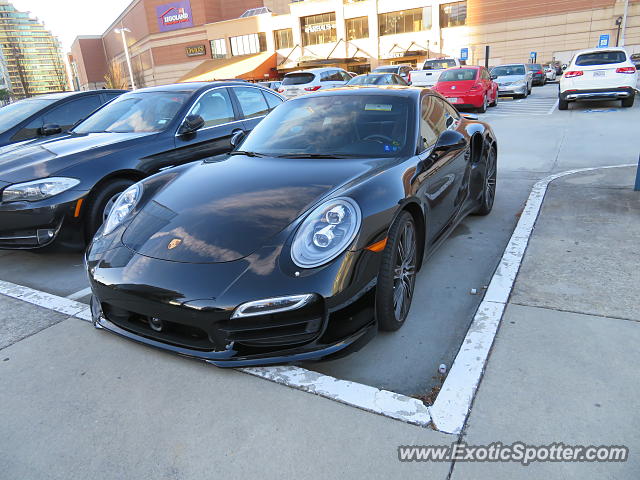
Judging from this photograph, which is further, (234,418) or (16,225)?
(16,225)

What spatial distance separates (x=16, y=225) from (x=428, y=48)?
170ft

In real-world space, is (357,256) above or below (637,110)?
above

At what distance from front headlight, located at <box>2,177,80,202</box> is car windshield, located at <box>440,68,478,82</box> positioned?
542 inches

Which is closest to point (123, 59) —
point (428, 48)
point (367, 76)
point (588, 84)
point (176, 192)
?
point (428, 48)

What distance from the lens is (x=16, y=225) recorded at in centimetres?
391

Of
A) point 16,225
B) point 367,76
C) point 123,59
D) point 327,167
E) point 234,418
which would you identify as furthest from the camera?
point 123,59

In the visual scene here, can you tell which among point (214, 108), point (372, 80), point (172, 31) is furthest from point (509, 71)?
point (172, 31)

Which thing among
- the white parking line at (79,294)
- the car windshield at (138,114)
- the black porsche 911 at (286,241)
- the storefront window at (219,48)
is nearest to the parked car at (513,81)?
the car windshield at (138,114)

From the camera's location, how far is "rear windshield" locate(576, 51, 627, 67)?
12.9 metres

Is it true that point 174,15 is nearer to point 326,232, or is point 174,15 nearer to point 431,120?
point 431,120

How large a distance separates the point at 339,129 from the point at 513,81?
17971 mm

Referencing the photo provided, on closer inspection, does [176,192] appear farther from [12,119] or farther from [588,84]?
[588,84]

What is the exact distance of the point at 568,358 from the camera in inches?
97.0

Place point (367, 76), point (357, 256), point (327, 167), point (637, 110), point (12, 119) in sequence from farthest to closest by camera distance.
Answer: point (367, 76), point (637, 110), point (12, 119), point (327, 167), point (357, 256)
